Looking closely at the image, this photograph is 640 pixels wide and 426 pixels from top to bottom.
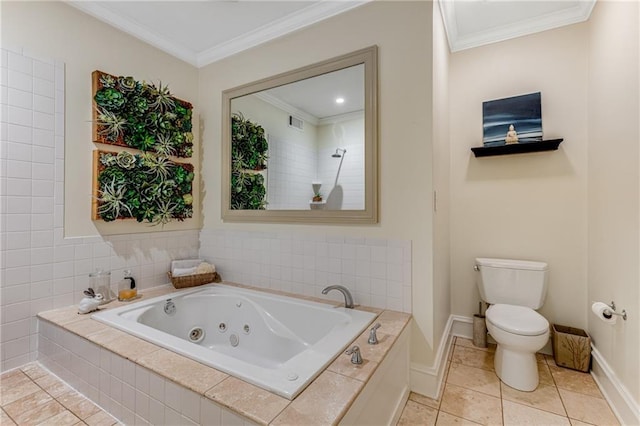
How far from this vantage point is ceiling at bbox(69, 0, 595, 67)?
2061 mm

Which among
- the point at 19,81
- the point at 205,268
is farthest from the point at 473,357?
the point at 19,81

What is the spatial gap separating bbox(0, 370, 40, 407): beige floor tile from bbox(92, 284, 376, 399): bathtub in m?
0.44

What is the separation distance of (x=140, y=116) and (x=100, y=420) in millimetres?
1918

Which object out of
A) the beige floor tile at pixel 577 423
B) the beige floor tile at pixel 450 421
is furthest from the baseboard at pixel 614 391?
the beige floor tile at pixel 450 421

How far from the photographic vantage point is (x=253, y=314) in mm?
2125

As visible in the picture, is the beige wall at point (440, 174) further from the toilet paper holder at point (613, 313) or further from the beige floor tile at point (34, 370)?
the beige floor tile at point (34, 370)

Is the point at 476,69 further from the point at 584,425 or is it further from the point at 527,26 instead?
the point at 584,425

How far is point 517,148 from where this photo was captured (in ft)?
7.41

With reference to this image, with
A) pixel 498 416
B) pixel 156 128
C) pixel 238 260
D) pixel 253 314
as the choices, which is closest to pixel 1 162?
pixel 156 128

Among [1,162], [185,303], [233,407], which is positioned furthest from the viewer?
[185,303]

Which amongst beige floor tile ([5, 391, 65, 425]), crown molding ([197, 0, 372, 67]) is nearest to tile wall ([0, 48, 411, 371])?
beige floor tile ([5, 391, 65, 425])

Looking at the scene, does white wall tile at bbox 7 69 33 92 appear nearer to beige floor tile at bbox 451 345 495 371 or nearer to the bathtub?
the bathtub

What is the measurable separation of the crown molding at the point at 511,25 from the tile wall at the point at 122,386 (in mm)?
2586

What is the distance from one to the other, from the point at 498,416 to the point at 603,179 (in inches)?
62.1
